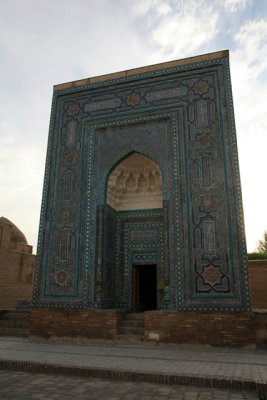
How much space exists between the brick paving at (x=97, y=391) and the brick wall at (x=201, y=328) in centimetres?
254

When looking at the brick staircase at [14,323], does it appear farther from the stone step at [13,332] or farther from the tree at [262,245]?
the tree at [262,245]

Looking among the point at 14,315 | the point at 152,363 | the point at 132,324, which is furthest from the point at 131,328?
the point at 14,315

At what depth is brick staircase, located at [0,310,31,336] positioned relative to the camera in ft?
23.3

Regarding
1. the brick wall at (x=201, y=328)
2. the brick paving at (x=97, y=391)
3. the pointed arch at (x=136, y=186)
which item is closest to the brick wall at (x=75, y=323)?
the brick wall at (x=201, y=328)

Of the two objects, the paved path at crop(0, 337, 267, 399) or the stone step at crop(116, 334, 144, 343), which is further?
the stone step at crop(116, 334, 144, 343)

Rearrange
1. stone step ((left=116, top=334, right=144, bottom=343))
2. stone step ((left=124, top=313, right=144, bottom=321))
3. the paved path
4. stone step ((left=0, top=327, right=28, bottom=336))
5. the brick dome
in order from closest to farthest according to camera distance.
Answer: the paved path, stone step ((left=116, top=334, right=144, bottom=343)), stone step ((left=124, top=313, right=144, bottom=321)), stone step ((left=0, top=327, right=28, bottom=336)), the brick dome

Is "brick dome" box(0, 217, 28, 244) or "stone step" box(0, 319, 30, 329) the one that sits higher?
"brick dome" box(0, 217, 28, 244)

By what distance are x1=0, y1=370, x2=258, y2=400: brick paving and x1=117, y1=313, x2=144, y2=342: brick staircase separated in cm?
256

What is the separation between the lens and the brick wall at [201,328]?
18.1ft

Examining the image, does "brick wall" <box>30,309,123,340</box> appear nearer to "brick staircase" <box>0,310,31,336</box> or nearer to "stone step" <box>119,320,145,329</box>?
"stone step" <box>119,320,145,329</box>

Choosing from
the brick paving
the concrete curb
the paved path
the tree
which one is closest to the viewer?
the brick paving

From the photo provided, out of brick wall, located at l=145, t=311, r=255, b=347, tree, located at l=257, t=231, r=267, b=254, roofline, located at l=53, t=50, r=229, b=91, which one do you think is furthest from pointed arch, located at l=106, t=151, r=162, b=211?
tree, located at l=257, t=231, r=267, b=254

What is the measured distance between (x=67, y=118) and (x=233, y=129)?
3.99 metres

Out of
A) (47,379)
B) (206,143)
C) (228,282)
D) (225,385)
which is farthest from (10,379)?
(206,143)
